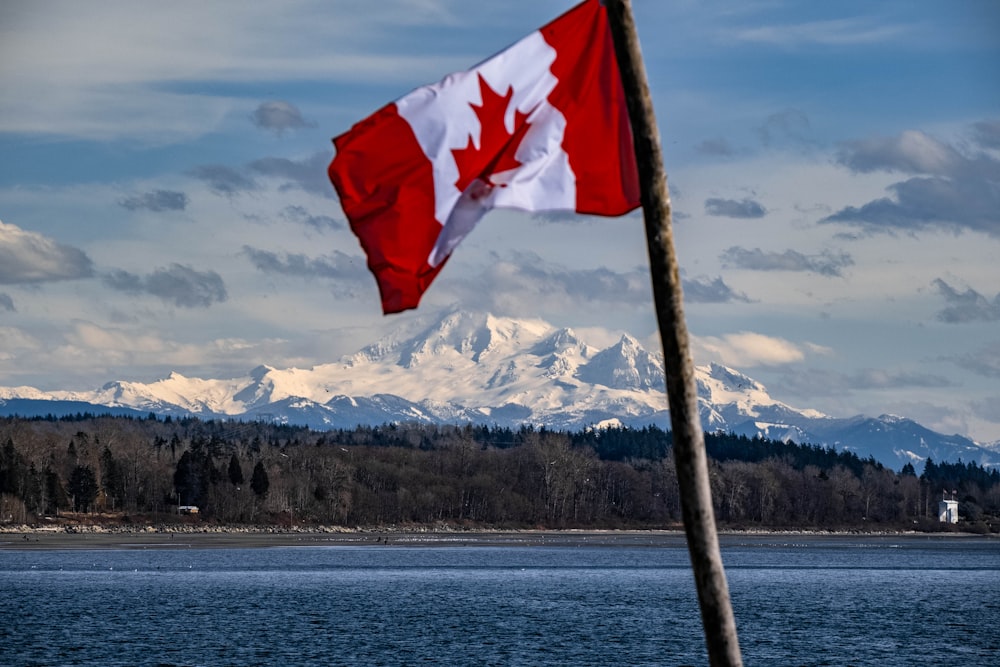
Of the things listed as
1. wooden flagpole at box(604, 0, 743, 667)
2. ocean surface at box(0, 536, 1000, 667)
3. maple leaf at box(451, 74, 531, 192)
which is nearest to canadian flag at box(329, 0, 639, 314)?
maple leaf at box(451, 74, 531, 192)

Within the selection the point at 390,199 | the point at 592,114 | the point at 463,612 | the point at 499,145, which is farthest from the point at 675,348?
the point at 463,612

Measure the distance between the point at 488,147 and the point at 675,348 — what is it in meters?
3.43

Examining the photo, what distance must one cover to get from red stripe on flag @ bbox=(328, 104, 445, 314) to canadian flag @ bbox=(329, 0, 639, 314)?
0.01 meters

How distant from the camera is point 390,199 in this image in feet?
52.2

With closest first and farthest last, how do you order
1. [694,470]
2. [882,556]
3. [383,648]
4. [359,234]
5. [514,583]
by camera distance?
[694,470] < [359,234] < [383,648] < [514,583] < [882,556]

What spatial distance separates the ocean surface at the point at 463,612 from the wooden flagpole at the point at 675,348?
48098 millimetres

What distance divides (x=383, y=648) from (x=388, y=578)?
5573 cm

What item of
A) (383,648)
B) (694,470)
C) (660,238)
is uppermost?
(660,238)

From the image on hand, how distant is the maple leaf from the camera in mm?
15953

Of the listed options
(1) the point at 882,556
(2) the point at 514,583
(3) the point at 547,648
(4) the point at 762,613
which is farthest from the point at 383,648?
(1) the point at 882,556

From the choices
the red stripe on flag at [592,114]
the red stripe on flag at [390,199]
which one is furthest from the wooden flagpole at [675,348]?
the red stripe on flag at [390,199]

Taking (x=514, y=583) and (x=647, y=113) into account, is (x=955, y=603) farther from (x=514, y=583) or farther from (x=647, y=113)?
(x=647, y=113)

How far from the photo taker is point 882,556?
19162 centimetres

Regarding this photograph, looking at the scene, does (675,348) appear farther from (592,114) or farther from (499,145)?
(499,145)
